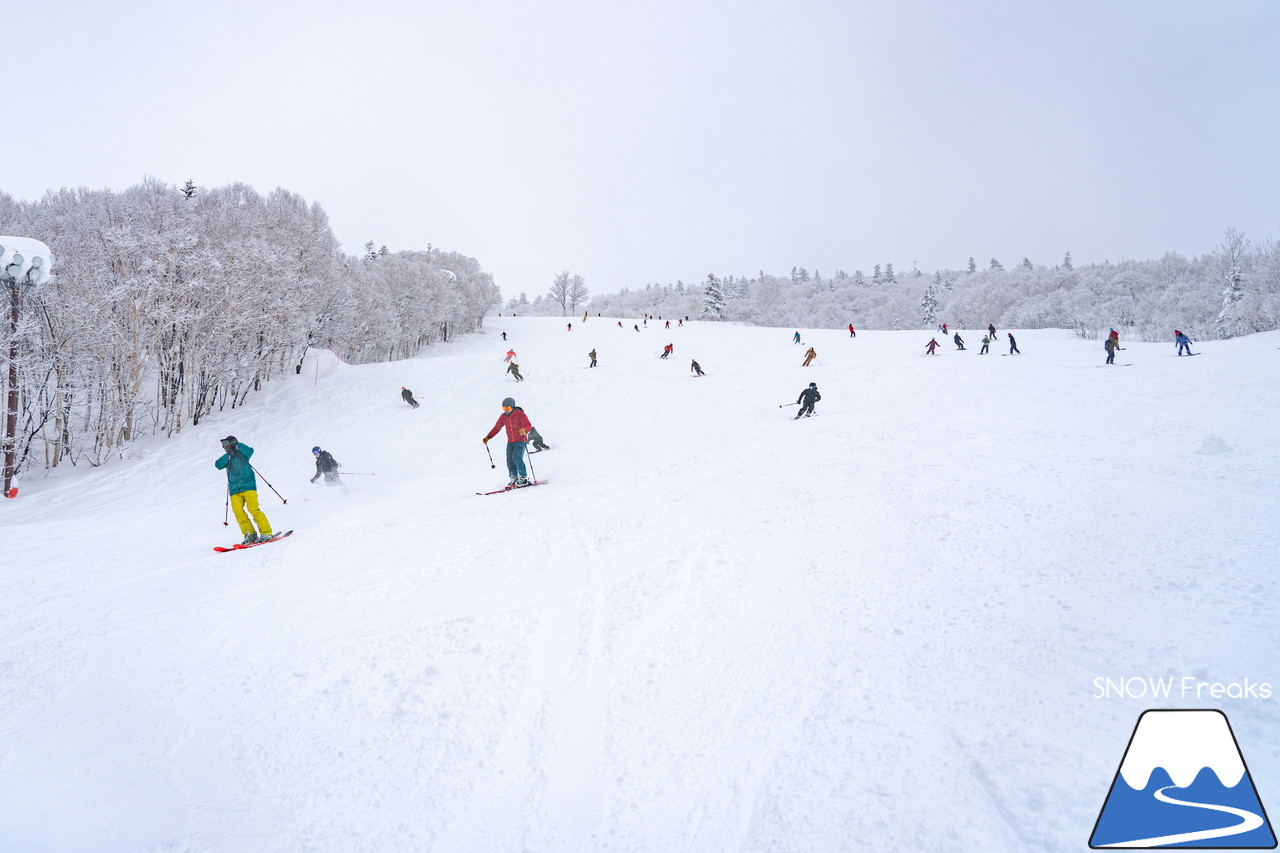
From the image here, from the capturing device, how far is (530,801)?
3.41 metres

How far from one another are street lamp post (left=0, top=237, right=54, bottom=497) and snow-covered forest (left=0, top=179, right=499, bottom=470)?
47 centimetres

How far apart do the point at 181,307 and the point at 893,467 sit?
940 inches

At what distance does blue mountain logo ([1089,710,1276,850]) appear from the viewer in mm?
2795

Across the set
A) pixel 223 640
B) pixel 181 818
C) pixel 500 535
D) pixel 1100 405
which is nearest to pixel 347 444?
pixel 500 535

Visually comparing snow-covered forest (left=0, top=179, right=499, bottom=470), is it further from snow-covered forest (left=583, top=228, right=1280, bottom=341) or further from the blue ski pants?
snow-covered forest (left=583, top=228, right=1280, bottom=341)

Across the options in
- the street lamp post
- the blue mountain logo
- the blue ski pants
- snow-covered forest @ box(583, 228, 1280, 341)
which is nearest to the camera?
the blue mountain logo

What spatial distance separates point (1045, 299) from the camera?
7519cm

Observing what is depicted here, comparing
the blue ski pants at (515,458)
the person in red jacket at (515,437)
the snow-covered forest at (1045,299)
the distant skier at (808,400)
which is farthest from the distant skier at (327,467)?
the snow-covered forest at (1045,299)

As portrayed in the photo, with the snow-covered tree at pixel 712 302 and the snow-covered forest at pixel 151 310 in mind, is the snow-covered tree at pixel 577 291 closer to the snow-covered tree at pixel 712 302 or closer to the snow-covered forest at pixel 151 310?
the snow-covered tree at pixel 712 302

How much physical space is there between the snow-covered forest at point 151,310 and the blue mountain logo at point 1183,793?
23.5 metres

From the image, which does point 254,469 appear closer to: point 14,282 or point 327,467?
point 327,467

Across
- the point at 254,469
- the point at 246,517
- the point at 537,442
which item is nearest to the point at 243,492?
the point at 246,517

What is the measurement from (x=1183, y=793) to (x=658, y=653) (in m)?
3.53

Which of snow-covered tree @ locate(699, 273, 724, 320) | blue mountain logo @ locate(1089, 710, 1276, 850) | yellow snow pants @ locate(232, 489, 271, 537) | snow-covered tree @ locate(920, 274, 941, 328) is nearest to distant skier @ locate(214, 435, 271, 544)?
yellow snow pants @ locate(232, 489, 271, 537)
